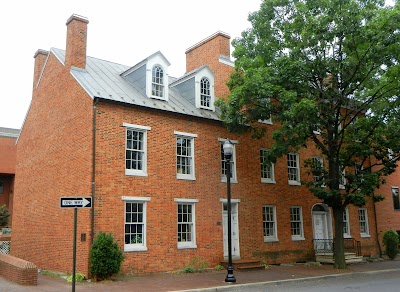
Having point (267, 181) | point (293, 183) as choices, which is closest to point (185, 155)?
point (267, 181)

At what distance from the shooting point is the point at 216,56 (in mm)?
23328

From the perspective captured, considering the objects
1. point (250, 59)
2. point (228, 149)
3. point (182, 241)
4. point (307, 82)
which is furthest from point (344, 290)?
point (250, 59)

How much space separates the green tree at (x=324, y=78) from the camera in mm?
15961

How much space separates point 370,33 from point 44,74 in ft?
48.0

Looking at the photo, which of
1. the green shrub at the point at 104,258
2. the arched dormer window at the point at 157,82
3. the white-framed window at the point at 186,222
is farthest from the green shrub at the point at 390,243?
the green shrub at the point at 104,258

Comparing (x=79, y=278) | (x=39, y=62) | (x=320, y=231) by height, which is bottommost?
(x=79, y=278)

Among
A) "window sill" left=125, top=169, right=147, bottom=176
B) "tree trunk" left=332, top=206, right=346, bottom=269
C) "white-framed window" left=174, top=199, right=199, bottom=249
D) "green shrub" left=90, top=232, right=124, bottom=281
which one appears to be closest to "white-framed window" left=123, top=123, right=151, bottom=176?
"window sill" left=125, top=169, right=147, bottom=176

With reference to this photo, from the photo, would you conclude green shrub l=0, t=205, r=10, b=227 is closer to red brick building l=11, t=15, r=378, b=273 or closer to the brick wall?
the brick wall

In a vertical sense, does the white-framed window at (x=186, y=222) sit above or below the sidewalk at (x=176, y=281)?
above

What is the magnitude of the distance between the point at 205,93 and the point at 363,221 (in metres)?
13.4

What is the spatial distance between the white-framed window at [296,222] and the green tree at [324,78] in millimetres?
3547

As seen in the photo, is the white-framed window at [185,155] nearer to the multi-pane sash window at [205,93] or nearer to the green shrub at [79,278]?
the multi-pane sash window at [205,93]

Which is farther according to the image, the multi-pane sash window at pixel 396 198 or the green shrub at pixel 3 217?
the green shrub at pixel 3 217

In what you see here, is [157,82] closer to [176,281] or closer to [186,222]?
[186,222]
